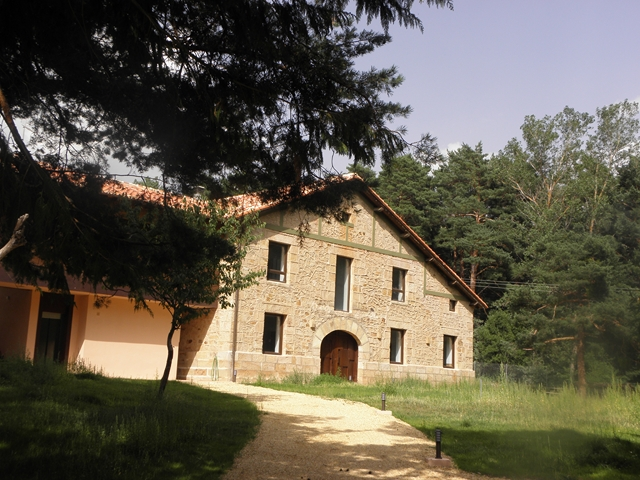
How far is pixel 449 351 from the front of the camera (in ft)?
83.9

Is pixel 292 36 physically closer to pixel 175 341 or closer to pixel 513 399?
pixel 513 399

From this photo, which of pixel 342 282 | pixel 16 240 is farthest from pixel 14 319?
pixel 16 240

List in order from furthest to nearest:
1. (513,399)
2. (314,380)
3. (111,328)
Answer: (314,380) < (111,328) < (513,399)

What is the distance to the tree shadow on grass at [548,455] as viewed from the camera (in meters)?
8.12

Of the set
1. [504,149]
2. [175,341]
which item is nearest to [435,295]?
[175,341]

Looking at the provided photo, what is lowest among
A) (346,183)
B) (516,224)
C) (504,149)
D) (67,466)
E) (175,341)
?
(67,466)

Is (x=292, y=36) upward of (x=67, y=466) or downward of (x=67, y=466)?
upward

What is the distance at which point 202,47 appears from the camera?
6.15 meters

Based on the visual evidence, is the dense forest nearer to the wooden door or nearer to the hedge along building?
the hedge along building

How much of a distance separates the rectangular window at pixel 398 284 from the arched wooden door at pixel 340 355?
2.54 metres

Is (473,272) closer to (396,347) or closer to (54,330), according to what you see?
(396,347)

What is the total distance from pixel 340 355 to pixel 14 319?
9.82 meters

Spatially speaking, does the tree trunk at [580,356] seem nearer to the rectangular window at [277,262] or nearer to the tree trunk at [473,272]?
the rectangular window at [277,262]

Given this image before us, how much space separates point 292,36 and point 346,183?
1575 millimetres
